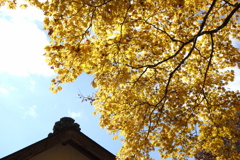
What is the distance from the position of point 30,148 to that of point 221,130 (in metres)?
8.79

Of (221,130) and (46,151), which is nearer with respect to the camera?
(46,151)

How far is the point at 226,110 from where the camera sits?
32.0 ft

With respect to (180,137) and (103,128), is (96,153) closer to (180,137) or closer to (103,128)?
(103,128)

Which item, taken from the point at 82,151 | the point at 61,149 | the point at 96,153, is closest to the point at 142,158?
the point at 96,153

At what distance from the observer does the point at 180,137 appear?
9750mm

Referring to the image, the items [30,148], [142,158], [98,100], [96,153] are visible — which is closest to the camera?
[30,148]

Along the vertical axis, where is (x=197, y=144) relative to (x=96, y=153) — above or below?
above

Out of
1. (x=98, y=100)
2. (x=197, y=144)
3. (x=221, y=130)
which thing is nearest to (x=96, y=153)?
(x=98, y=100)

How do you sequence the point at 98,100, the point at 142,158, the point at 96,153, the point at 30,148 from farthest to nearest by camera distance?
the point at 98,100
the point at 142,158
the point at 96,153
the point at 30,148

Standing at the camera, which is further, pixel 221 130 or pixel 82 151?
pixel 221 130

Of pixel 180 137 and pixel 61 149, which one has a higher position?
pixel 180 137

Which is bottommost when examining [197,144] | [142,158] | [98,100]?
[142,158]

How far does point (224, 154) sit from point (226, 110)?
7.66 feet

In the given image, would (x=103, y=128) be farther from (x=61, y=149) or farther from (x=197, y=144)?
(x=197, y=144)
